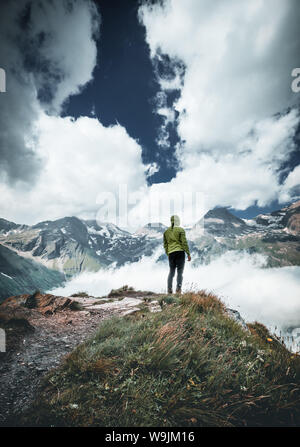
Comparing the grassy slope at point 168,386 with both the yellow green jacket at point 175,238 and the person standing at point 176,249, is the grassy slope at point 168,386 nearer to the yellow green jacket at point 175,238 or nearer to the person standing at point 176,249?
the person standing at point 176,249

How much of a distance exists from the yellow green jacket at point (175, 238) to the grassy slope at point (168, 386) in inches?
175

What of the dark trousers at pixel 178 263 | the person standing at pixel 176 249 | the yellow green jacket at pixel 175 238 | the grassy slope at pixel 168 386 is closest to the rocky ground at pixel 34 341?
the grassy slope at pixel 168 386

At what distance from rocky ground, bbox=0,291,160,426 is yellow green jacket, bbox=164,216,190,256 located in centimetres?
A: 391

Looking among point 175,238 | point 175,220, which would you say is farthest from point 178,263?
point 175,220

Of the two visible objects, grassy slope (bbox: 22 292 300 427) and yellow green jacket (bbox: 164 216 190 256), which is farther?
yellow green jacket (bbox: 164 216 190 256)

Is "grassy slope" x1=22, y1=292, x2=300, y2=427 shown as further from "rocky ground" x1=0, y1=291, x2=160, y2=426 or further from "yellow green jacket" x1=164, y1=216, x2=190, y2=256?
"yellow green jacket" x1=164, y1=216, x2=190, y2=256

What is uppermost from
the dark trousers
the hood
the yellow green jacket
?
the hood

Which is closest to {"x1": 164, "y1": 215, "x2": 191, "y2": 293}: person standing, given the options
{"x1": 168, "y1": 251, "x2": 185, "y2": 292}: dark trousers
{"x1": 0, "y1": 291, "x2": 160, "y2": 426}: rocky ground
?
{"x1": 168, "y1": 251, "x2": 185, "y2": 292}: dark trousers

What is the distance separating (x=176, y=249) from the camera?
7.79 m

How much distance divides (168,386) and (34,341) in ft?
12.4

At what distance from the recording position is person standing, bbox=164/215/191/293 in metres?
7.81

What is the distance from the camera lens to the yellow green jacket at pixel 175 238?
7.91m

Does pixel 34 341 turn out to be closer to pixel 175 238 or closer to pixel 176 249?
pixel 176 249
